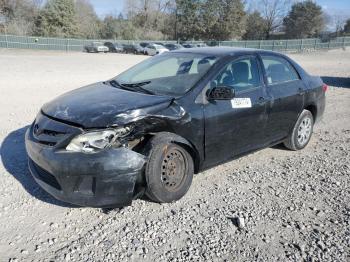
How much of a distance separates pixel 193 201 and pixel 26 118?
177 inches

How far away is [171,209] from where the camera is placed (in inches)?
147

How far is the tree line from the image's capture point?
46344 millimetres

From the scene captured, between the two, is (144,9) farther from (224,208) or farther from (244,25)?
(224,208)

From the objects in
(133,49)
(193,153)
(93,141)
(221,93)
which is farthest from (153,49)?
(93,141)

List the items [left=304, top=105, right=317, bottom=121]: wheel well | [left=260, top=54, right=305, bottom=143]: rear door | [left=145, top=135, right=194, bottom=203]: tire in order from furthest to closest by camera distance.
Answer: [left=304, top=105, right=317, bottom=121]: wheel well
[left=260, top=54, right=305, bottom=143]: rear door
[left=145, top=135, right=194, bottom=203]: tire

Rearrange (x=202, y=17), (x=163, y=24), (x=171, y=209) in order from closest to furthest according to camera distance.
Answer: (x=171, y=209), (x=202, y=17), (x=163, y=24)

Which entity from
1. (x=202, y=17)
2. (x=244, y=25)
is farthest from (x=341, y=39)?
(x=202, y=17)

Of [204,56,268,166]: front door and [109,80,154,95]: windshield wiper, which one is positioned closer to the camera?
[204,56,268,166]: front door

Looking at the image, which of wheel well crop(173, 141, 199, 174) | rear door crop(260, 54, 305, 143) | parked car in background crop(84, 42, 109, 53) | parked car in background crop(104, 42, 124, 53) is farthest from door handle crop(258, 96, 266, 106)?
parked car in background crop(104, 42, 124, 53)

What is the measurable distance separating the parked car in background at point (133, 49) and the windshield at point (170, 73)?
34.3m

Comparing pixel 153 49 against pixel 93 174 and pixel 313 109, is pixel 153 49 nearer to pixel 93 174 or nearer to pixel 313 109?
pixel 313 109

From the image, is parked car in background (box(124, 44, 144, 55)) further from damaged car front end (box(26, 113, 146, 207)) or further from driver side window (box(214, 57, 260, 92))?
damaged car front end (box(26, 113, 146, 207))

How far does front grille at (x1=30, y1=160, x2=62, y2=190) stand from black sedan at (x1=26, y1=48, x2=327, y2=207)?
0.03ft

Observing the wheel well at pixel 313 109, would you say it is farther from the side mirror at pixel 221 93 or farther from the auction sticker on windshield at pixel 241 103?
the side mirror at pixel 221 93
